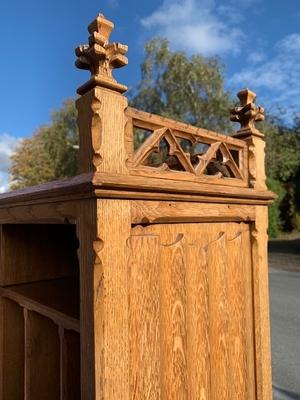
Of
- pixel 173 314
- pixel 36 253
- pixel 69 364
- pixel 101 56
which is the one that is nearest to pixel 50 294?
pixel 36 253

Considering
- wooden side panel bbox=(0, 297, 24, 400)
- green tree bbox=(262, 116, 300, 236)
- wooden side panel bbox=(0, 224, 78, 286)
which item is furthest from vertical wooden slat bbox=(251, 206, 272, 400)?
green tree bbox=(262, 116, 300, 236)

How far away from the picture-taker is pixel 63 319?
1.65m

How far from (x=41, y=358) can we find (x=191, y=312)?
1.10 metres

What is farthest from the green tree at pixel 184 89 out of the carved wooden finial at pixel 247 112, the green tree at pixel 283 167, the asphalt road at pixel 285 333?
the carved wooden finial at pixel 247 112

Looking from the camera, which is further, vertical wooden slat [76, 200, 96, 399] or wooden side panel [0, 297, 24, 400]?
wooden side panel [0, 297, 24, 400]

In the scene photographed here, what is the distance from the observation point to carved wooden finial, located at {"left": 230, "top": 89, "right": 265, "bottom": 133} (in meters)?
2.06

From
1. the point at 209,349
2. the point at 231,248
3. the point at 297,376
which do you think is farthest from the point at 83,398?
the point at 297,376

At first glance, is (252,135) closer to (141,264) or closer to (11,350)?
(141,264)

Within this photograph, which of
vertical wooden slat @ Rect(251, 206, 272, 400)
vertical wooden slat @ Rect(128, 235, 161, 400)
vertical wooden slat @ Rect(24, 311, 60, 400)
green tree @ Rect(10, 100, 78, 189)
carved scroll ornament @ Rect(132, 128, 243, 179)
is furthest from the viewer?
green tree @ Rect(10, 100, 78, 189)

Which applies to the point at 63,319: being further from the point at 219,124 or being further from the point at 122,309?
the point at 219,124

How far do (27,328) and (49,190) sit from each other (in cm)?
101

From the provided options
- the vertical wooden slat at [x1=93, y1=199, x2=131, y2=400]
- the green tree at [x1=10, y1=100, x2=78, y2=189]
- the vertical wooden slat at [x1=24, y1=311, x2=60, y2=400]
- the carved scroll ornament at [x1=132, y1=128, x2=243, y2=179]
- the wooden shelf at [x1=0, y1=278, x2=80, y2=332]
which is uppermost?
the green tree at [x1=10, y1=100, x2=78, y2=189]

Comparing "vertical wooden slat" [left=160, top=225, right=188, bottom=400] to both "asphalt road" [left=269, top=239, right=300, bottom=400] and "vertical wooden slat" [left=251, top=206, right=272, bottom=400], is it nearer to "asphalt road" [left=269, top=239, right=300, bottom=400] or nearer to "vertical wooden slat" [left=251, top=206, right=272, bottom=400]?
"vertical wooden slat" [left=251, top=206, right=272, bottom=400]

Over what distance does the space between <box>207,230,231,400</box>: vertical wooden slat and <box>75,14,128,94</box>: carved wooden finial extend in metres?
0.84
